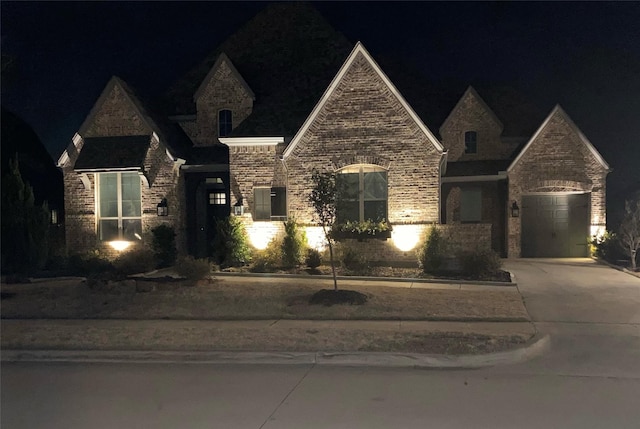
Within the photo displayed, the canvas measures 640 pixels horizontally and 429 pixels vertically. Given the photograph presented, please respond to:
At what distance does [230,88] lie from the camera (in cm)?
2208

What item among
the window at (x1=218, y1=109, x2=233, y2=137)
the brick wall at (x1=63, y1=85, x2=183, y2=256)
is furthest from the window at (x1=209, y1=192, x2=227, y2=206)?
the window at (x1=218, y1=109, x2=233, y2=137)

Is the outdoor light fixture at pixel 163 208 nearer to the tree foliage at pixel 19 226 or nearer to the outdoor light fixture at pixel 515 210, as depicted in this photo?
the tree foliage at pixel 19 226

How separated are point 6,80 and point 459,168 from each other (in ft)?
51.7

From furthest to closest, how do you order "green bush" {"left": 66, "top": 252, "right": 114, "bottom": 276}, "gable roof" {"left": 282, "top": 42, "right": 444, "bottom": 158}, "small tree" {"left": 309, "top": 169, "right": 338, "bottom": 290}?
1. "gable roof" {"left": 282, "top": 42, "right": 444, "bottom": 158}
2. "green bush" {"left": 66, "top": 252, "right": 114, "bottom": 276}
3. "small tree" {"left": 309, "top": 169, "right": 338, "bottom": 290}

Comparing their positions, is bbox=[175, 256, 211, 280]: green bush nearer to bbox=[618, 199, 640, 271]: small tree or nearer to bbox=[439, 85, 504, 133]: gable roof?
bbox=[618, 199, 640, 271]: small tree

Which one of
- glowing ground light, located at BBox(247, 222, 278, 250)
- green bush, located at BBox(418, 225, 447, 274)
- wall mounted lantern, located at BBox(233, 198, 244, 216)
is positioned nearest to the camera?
green bush, located at BBox(418, 225, 447, 274)

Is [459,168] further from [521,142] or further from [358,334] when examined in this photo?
[358,334]

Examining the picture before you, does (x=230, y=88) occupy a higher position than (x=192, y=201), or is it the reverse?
(x=230, y=88)

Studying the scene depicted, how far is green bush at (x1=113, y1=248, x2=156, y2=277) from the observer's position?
1731 cm

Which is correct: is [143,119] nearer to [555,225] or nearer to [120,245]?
[120,245]

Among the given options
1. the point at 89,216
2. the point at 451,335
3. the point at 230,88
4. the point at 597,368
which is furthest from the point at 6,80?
the point at 597,368

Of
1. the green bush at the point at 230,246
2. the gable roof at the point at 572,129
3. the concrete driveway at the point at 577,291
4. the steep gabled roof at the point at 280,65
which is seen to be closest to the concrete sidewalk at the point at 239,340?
the concrete driveway at the point at 577,291

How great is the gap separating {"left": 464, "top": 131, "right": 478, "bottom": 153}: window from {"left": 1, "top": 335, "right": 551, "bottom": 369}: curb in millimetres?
16108

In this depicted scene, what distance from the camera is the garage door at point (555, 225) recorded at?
71.6 ft
